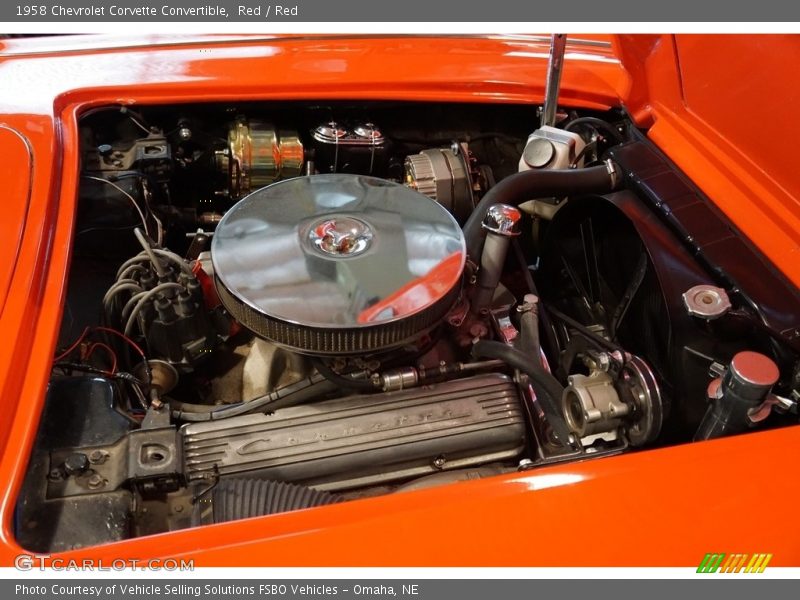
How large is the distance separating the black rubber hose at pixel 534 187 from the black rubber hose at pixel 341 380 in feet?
1.01

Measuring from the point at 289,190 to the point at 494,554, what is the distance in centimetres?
76

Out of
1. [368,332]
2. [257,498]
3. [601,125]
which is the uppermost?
[601,125]

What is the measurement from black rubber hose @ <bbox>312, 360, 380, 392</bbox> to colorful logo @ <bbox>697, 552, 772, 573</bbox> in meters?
0.58

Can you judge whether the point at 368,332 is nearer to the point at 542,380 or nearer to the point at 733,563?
the point at 542,380

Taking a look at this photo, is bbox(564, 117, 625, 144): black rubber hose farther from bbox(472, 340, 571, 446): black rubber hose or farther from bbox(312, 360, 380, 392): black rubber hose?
bbox(312, 360, 380, 392): black rubber hose

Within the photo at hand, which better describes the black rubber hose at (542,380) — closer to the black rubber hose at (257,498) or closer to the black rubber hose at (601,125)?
the black rubber hose at (257,498)

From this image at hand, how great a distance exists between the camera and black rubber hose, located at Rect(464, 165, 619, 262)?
1.29 metres

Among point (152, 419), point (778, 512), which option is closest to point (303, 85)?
point (152, 419)

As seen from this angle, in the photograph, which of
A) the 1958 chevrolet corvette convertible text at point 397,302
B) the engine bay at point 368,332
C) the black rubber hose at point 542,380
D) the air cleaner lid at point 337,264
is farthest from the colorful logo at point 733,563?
the air cleaner lid at point 337,264

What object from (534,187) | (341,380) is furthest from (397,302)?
(534,187)

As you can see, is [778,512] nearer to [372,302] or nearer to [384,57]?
[372,302]

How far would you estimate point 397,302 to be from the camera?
110cm

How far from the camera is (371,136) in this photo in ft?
5.38

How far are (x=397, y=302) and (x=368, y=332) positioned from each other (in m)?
0.07
